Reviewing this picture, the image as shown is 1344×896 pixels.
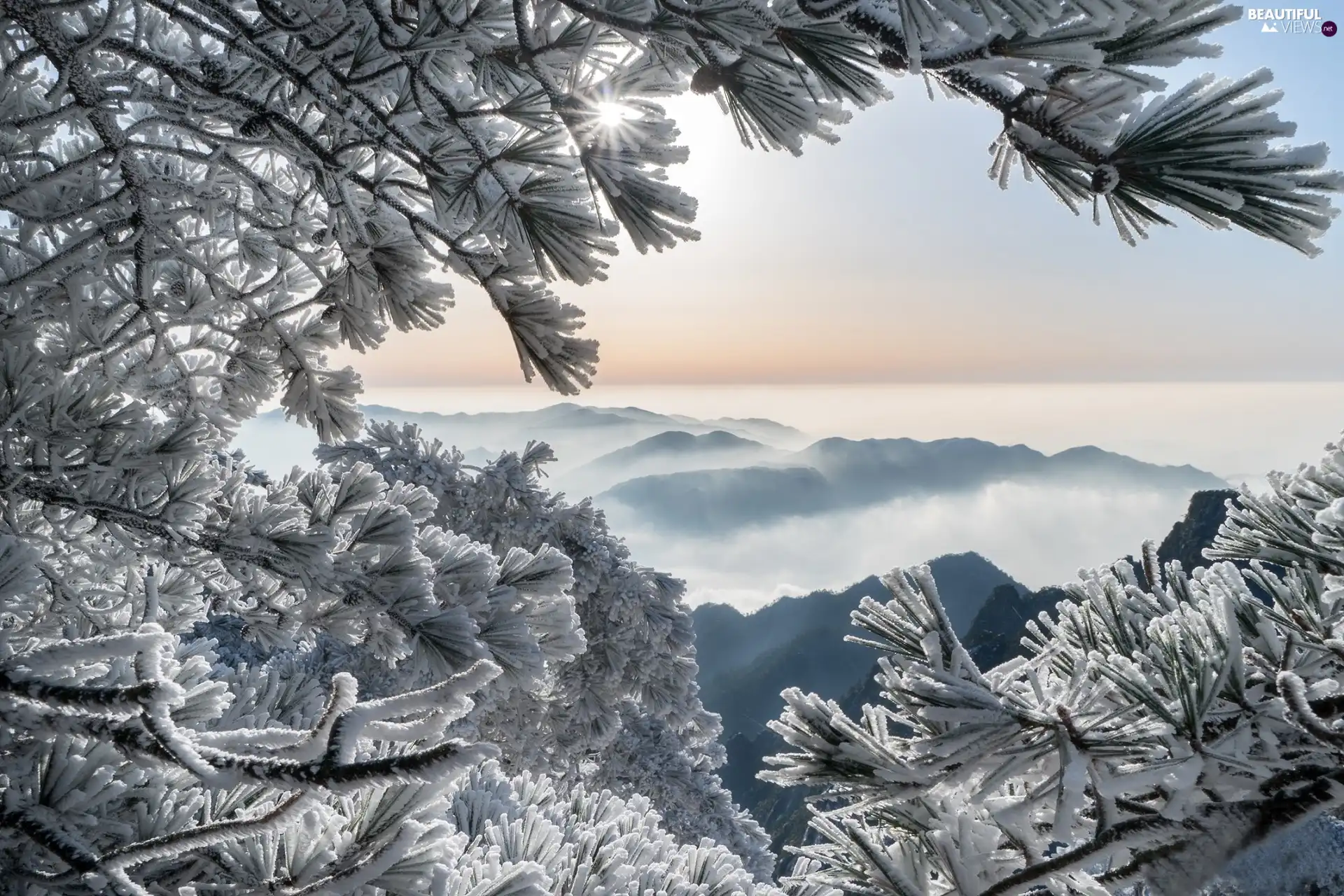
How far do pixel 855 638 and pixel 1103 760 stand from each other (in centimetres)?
65

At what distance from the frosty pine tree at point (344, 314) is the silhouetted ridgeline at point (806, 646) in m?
34.3

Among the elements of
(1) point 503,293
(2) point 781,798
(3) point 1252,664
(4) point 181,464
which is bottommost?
(2) point 781,798

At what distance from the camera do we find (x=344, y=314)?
2.89 m

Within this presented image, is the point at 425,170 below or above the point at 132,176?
below

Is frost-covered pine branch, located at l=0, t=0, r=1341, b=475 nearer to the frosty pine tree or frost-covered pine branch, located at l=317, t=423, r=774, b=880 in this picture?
the frosty pine tree

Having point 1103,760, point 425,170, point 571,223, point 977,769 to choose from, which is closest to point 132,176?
point 425,170

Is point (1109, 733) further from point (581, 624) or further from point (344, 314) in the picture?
point (581, 624)

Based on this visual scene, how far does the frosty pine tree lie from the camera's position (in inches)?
43.8

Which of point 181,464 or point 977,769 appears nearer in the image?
point 977,769

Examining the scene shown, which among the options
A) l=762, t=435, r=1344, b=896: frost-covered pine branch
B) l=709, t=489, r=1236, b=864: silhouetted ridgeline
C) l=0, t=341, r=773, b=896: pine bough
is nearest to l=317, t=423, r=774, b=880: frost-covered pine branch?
l=0, t=341, r=773, b=896: pine bough

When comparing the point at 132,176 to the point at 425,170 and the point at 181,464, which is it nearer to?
the point at 181,464

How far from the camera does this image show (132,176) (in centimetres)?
256

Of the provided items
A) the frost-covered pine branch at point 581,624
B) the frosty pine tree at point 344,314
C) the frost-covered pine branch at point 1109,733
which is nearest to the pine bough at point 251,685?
the frosty pine tree at point 344,314

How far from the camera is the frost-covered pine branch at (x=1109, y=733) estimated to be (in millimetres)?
1405
